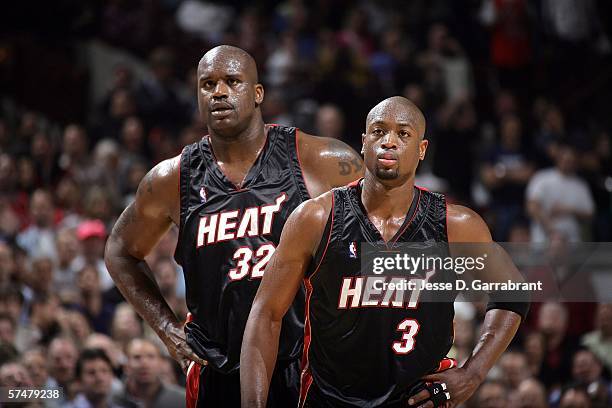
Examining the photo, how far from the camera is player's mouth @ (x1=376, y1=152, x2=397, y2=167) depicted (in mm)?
4500

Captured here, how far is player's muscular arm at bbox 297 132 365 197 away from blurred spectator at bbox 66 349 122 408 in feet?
8.57

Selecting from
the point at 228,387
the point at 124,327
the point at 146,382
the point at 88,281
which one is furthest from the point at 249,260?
the point at 88,281

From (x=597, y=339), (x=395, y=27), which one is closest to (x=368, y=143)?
(x=597, y=339)

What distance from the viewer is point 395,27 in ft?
43.0

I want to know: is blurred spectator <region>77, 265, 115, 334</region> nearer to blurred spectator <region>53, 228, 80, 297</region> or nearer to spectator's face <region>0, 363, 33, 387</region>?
blurred spectator <region>53, 228, 80, 297</region>

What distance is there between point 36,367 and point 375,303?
332 cm

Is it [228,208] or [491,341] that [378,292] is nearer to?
[491,341]

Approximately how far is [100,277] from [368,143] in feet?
17.4

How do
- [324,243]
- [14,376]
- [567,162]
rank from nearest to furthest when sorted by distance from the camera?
1. [324,243]
2. [14,376]
3. [567,162]

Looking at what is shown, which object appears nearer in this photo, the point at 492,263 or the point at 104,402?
the point at 492,263

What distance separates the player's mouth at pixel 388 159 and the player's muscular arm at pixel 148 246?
1.31 metres

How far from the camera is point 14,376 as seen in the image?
6711mm

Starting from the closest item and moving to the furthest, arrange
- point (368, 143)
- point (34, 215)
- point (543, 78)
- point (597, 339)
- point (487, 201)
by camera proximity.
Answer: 1. point (368, 143)
2. point (597, 339)
3. point (34, 215)
4. point (487, 201)
5. point (543, 78)

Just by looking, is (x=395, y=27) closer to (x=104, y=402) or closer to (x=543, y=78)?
(x=543, y=78)
